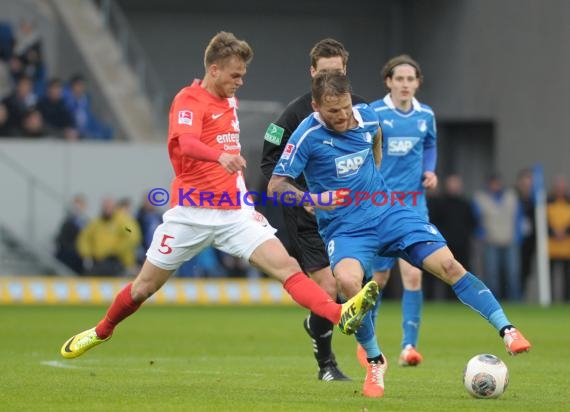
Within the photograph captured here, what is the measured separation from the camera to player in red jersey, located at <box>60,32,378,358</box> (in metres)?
9.14

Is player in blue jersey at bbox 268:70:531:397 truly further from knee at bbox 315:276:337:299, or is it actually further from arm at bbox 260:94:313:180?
knee at bbox 315:276:337:299

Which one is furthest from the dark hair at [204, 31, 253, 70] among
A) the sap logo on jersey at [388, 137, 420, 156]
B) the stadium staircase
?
the stadium staircase

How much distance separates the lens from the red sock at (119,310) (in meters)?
9.58

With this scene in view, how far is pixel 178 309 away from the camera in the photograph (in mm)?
21141

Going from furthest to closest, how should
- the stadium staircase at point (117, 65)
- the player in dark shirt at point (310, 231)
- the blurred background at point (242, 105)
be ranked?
the stadium staircase at point (117, 65) < the blurred background at point (242, 105) < the player in dark shirt at point (310, 231)

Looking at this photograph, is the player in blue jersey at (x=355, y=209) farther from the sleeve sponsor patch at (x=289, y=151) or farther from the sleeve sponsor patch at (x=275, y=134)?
the sleeve sponsor patch at (x=275, y=134)

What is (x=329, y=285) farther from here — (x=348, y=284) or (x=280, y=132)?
(x=348, y=284)

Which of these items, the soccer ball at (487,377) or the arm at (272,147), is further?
the arm at (272,147)

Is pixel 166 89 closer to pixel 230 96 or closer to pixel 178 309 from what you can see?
pixel 178 309

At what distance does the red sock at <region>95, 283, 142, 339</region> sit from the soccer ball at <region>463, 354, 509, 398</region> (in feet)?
8.20

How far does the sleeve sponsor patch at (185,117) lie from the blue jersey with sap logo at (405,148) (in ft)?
8.86

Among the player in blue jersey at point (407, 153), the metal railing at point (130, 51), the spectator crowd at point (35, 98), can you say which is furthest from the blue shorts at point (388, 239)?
the metal railing at point (130, 51)

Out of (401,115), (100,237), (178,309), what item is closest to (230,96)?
(401,115)

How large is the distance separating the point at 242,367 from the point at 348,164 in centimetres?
277
